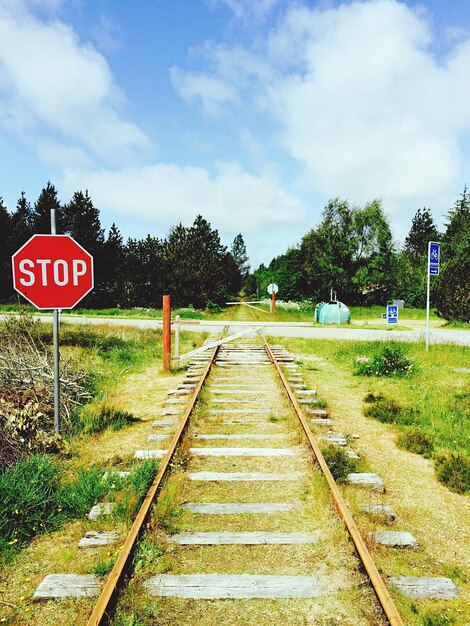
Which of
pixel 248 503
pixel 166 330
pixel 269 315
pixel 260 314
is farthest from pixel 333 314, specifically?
pixel 248 503

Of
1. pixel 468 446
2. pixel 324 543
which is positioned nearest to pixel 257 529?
pixel 324 543

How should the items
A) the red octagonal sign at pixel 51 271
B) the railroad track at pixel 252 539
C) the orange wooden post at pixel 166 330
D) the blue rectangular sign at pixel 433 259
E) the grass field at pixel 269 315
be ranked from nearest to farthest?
A: 1. the railroad track at pixel 252 539
2. the red octagonal sign at pixel 51 271
3. the orange wooden post at pixel 166 330
4. the blue rectangular sign at pixel 433 259
5. the grass field at pixel 269 315

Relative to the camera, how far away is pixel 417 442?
6219mm

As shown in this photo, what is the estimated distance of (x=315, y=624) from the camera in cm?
268

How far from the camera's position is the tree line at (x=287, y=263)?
3644cm

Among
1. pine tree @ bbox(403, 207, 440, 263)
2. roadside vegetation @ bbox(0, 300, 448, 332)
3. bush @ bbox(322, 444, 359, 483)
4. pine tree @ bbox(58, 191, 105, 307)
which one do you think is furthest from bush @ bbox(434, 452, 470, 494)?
pine tree @ bbox(403, 207, 440, 263)

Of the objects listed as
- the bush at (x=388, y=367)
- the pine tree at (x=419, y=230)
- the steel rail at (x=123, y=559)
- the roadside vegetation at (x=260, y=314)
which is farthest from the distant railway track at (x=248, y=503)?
the pine tree at (x=419, y=230)

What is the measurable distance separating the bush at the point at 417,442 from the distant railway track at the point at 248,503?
1.25 m

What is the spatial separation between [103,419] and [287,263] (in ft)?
186

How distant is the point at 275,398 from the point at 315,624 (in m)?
5.39

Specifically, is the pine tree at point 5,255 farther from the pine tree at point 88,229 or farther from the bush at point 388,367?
the bush at point 388,367

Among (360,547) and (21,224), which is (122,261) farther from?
(360,547)

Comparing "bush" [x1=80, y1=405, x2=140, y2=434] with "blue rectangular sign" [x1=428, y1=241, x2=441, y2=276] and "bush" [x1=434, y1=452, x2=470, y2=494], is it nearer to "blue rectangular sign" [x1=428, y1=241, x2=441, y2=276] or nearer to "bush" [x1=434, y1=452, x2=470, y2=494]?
"bush" [x1=434, y1=452, x2=470, y2=494]

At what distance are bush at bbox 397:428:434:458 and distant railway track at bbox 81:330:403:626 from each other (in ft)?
4.12
